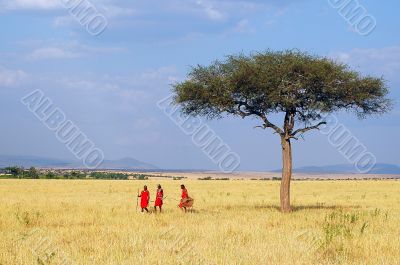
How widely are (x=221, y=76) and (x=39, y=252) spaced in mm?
18185

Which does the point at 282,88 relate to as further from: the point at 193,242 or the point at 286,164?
the point at 193,242

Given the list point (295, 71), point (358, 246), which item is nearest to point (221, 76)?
point (295, 71)

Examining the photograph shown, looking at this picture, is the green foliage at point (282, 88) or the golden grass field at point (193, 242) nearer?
the golden grass field at point (193, 242)

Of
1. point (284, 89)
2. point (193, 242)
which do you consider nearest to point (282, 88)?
point (284, 89)

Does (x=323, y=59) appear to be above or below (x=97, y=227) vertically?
above

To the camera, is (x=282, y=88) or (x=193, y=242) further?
(x=282, y=88)

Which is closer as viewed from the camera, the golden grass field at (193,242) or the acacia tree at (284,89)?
the golden grass field at (193,242)

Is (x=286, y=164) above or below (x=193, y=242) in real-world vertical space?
above

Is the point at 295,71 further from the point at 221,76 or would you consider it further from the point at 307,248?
the point at 307,248

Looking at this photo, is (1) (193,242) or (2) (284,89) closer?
(1) (193,242)

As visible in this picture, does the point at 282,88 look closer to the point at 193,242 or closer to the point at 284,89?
the point at 284,89

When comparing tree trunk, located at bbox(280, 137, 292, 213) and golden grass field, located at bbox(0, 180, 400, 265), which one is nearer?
golden grass field, located at bbox(0, 180, 400, 265)

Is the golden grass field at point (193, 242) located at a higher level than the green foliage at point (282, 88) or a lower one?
lower

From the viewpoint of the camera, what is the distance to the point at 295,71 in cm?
2861
